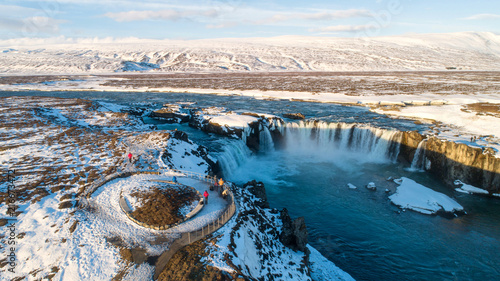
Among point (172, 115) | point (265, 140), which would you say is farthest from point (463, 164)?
point (172, 115)

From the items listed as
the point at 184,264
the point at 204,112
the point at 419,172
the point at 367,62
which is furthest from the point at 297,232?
the point at 367,62

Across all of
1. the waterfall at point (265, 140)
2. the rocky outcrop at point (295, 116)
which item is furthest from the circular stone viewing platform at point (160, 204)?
the rocky outcrop at point (295, 116)

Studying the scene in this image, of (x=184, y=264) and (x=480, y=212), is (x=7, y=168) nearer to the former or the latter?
(x=184, y=264)

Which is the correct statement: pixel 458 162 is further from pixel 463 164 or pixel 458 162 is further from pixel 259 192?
pixel 259 192

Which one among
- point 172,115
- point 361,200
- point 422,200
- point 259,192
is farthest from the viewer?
point 172,115

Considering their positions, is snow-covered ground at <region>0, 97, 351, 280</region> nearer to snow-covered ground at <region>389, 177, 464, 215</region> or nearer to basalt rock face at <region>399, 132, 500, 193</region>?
snow-covered ground at <region>389, 177, 464, 215</region>

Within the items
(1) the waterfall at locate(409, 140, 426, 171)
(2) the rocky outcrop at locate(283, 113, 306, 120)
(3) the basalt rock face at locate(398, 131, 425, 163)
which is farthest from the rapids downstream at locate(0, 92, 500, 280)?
(2) the rocky outcrop at locate(283, 113, 306, 120)
